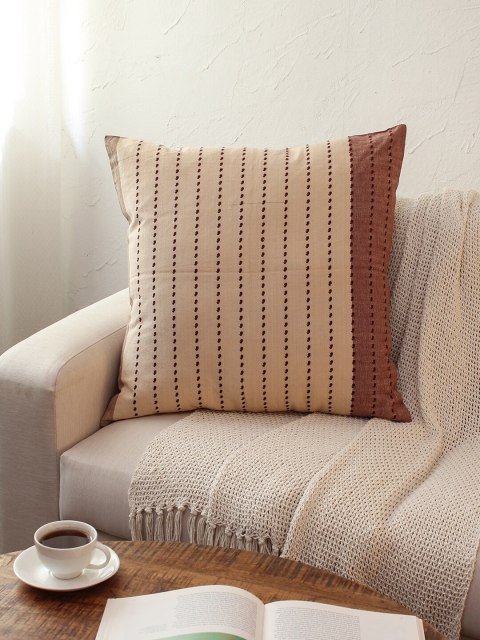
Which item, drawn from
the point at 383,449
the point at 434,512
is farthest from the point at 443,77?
the point at 434,512

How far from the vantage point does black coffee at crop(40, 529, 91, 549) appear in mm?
853

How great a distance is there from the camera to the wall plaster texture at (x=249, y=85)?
1.76 meters

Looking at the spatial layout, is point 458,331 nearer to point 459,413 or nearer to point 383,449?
point 459,413

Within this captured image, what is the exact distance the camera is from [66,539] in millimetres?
859

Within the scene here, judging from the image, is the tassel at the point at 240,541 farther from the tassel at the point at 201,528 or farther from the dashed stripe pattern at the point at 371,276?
the dashed stripe pattern at the point at 371,276

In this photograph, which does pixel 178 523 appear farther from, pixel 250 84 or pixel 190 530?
pixel 250 84

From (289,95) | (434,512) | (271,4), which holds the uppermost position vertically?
(271,4)

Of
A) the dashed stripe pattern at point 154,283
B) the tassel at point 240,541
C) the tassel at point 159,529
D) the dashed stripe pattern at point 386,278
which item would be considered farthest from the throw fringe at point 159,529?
the dashed stripe pattern at point 386,278

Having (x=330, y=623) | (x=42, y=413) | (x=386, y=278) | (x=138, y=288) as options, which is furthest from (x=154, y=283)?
(x=330, y=623)

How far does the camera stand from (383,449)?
1.25 meters

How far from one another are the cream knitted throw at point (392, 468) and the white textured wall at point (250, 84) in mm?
404

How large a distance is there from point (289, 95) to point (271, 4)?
23 centimetres

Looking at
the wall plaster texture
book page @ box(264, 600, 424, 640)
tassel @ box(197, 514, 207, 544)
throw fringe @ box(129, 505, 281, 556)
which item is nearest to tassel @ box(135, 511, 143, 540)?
A: throw fringe @ box(129, 505, 281, 556)

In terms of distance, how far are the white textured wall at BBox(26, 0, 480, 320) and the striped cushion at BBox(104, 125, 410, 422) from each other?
1.44 feet
